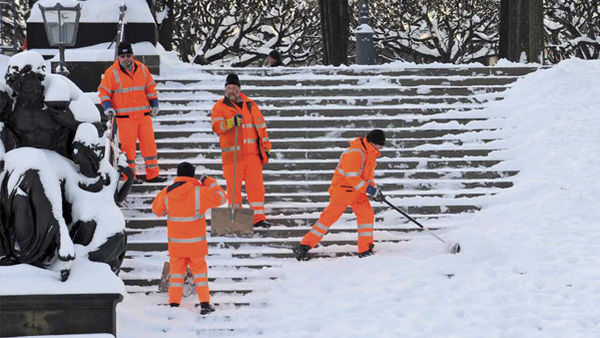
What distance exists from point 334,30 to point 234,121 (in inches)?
477

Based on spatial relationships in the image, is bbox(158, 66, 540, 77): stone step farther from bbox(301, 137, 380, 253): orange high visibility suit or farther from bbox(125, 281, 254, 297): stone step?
bbox(125, 281, 254, 297): stone step

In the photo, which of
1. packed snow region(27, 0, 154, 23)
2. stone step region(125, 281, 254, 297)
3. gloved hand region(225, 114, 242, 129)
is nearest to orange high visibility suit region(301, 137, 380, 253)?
stone step region(125, 281, 254, 297)

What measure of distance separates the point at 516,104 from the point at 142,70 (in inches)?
222

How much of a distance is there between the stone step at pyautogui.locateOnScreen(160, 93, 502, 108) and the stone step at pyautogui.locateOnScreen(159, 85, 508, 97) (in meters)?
0.15

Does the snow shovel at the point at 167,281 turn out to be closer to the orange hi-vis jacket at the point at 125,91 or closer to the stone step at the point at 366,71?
the orange hi-vis jacket at the point at 125,91

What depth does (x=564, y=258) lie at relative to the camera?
487 inches

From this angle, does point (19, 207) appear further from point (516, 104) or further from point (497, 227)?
point (516, 104)

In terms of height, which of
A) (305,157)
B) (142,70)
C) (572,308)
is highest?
(142,70)

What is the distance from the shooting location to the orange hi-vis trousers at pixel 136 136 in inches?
559

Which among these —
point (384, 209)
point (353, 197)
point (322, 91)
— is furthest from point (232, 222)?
point (322, 91)

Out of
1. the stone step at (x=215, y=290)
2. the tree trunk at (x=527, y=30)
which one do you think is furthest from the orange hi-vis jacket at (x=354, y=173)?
the tree trunk at (x=527, y=30)

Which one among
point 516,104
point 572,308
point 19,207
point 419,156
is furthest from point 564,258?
point 19,207

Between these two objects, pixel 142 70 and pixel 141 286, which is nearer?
pixel 141 286

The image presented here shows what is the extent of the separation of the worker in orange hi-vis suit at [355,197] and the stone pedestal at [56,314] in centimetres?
379
